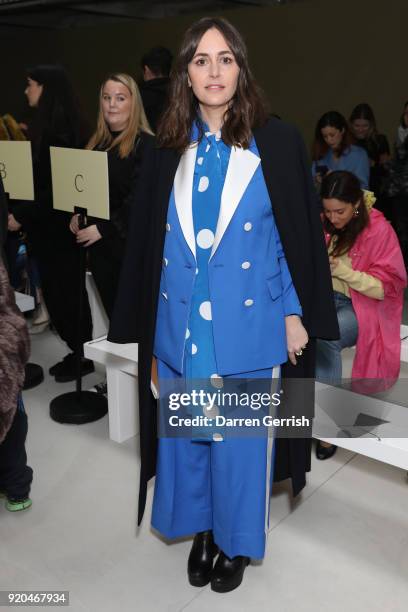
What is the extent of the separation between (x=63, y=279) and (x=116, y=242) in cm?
52

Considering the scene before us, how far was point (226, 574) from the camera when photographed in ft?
6.81

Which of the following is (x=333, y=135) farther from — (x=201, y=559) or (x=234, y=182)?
(x=201, y=559)

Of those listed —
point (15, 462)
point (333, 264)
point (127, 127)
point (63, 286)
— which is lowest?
point (15, 462)

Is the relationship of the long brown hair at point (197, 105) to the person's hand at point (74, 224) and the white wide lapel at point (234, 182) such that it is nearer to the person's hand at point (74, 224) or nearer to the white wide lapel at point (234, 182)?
the white wide lapel at point (234, 182)

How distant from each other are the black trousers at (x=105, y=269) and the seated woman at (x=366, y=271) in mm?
1089

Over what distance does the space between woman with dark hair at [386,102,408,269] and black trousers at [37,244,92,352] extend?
103 inches

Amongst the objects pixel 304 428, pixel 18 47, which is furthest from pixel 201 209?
pixel 18 47

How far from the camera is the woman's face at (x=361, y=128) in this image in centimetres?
548

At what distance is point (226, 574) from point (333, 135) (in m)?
3.46

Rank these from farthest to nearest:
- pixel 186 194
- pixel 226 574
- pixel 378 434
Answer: pixel 378 434, pixel 226 574, pixel 186 194

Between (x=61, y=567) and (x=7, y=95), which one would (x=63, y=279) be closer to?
(x=61, y=567)

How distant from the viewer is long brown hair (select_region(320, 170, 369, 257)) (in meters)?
2.76

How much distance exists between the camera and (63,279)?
11.7 ft

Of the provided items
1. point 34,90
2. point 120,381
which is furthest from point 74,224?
point 120,381
